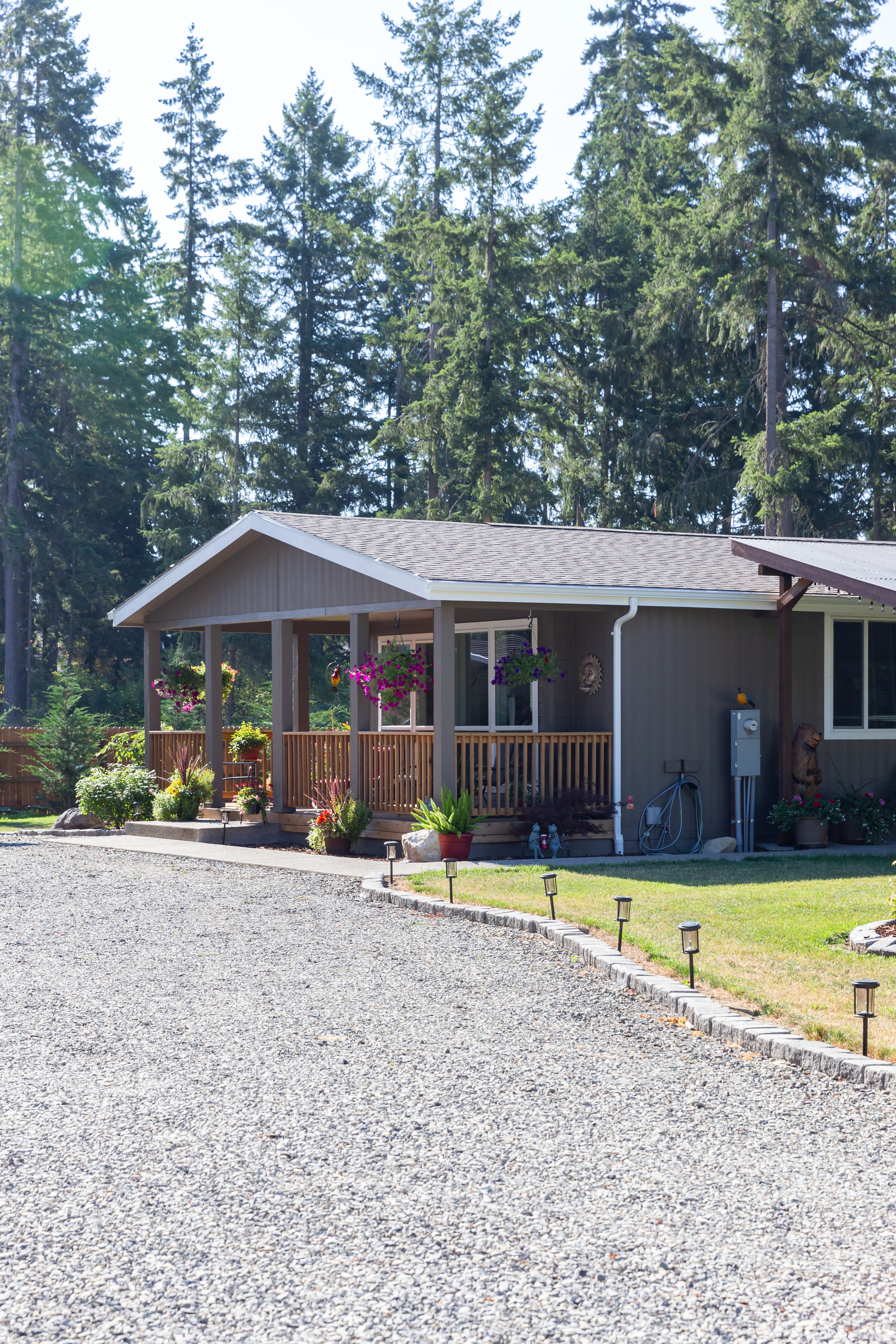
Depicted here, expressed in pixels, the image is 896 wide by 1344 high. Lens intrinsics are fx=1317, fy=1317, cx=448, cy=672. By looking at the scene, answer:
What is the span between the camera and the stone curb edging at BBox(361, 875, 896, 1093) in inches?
204

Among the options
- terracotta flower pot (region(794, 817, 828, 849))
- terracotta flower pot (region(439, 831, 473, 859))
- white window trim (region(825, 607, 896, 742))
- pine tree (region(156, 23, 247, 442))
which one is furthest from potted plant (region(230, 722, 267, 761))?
pine tree (region(156, 23, 247, 442))

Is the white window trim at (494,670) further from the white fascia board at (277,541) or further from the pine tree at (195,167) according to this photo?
the pine tree at (195,167)

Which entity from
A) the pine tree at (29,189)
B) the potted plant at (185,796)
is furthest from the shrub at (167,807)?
the pine tree at (29,189)

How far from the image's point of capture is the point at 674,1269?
334 cm

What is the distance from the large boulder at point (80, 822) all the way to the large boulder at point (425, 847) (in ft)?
21.2

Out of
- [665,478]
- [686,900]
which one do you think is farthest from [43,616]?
[686,900]

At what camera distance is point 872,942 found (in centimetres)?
753

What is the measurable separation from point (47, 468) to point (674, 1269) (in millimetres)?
34892

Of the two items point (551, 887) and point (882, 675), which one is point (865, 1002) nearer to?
point (551, 887)

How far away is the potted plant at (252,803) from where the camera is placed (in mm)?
15641

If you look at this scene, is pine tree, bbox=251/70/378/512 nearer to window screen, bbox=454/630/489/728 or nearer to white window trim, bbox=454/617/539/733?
window screen, bbox=454/630/489/728

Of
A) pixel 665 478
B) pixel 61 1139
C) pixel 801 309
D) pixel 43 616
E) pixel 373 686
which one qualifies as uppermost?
pixel 801 309

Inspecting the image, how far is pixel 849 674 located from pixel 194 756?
8424 mm

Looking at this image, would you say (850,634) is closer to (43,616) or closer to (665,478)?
(665,478)
